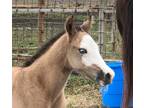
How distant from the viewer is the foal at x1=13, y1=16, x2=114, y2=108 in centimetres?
259

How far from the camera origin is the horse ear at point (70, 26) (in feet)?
8.66

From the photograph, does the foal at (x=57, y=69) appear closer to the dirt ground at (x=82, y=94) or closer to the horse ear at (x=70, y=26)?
the horse ear at (x=70, y=26)

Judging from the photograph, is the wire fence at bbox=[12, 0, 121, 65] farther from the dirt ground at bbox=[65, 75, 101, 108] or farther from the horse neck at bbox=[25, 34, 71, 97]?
the horse neck at bbox=[25, 34, 71, 97]

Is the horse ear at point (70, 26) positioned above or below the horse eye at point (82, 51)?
above

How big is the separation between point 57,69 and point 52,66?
0.15 feet

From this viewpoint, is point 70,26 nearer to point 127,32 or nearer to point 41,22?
point 127,32

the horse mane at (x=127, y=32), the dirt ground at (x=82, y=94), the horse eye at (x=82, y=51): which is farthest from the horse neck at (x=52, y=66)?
the horse mane at (x=127, y=32)

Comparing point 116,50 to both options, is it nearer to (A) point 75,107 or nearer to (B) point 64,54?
(A) point 75,107

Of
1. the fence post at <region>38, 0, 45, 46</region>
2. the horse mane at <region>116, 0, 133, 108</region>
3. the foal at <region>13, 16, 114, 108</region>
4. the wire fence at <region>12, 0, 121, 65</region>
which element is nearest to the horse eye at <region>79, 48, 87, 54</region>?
the foal at <region>13, 16, 114, 108</region>
